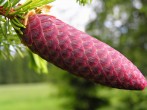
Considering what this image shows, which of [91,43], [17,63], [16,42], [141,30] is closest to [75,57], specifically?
[91,43]

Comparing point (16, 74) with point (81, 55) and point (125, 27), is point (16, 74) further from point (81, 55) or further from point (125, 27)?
point (81, 55)

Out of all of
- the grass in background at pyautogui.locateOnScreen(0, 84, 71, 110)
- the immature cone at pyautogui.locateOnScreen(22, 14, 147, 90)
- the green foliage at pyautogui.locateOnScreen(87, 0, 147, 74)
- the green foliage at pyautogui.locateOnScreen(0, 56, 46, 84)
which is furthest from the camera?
the green foliage at pyautogui.locateOnScreen(0, 56, 46, 84)

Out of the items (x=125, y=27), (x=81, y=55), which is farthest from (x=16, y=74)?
(x=81, y=55)

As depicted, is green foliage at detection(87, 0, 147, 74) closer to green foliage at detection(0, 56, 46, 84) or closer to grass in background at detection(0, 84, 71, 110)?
grass in background at detection(0, 84, 71, 110)

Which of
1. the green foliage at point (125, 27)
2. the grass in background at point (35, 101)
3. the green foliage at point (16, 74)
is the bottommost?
the green foliage at point (16, 74)

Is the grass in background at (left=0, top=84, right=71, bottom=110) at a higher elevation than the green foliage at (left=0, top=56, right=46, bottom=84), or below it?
higher

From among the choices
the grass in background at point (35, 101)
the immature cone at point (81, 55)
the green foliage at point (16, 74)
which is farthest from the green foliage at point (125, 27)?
the green foliage at point (16, 74)

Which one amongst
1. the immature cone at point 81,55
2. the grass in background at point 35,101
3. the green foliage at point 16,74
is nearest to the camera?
the immature cone at point 81,55

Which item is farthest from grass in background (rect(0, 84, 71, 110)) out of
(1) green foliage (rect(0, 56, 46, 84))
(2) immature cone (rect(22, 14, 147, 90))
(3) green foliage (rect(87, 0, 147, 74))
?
(2) immature cone (rect(22, 14, 147, 90))

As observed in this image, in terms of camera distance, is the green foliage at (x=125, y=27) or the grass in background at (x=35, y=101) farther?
the grass in background at (x=35, y=101)

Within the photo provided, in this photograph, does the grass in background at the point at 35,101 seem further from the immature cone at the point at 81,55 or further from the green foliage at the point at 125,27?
the immature cone at the point at 81,55
